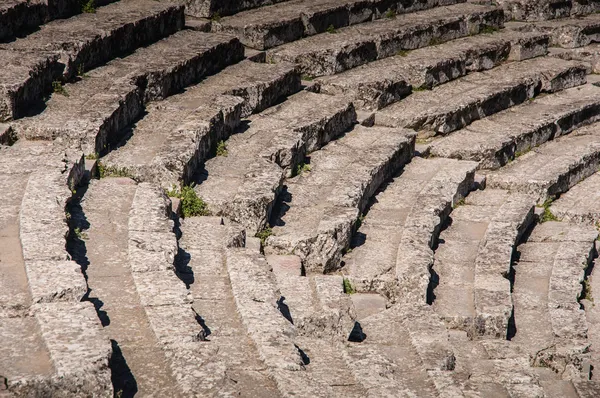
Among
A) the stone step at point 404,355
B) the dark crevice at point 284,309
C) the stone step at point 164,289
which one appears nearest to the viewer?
the stone step at point 164,289

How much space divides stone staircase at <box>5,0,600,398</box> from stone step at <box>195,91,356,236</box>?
0.04 meters

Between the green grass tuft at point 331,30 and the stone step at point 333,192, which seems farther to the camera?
the green grass tuft at point 331,30

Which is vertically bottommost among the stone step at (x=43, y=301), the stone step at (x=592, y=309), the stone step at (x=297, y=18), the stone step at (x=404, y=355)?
the stone step at (x=592, y=309)

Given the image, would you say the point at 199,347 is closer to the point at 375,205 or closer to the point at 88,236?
the point at 88,236

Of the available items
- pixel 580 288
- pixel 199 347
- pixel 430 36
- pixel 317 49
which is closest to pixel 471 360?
pixel 580 288

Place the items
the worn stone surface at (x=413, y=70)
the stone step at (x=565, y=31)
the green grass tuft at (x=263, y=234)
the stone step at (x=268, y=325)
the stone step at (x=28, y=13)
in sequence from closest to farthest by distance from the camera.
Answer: the stone step at (x=268, y=325) < the green grass tuft at (x=263, y=234) < the stone step at (x=28, y=13) < the worn stone surface at (x=413, y=70) < the stone step at (x=565, y=31)

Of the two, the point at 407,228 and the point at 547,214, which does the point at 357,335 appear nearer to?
the point at 407,228

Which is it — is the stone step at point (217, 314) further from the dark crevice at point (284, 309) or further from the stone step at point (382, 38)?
the stone step at point (382, 38)

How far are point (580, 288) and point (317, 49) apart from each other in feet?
19.2

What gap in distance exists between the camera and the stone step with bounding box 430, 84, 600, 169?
13266 millimetres

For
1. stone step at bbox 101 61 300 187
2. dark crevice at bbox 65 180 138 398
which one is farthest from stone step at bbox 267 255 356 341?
dark crevice at bbox 65 180 138 398

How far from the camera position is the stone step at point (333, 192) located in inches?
366

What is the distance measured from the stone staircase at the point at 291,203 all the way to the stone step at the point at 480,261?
3 centimetres

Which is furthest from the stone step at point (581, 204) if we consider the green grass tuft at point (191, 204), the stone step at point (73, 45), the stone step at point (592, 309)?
the stone step at point (73, 45)
